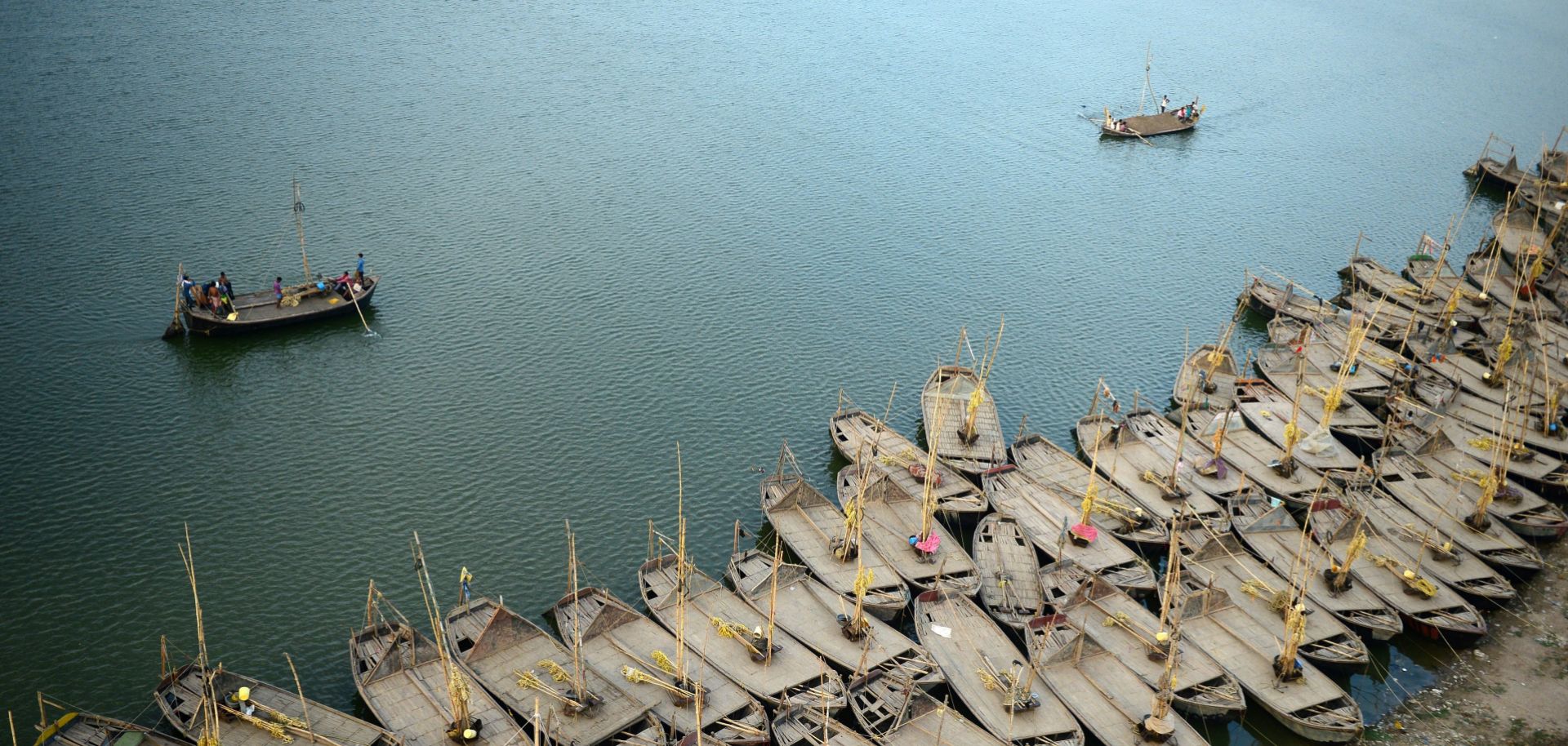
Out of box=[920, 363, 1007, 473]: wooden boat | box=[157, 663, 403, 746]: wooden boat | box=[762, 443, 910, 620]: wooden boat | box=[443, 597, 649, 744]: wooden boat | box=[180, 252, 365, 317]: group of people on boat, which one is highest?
box=[180, 252, 365, 317]: group of people on boat

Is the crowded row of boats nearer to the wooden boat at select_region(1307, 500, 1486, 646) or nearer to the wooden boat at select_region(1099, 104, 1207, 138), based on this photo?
the wooden boat at select_region(1307, 500, 1486, 646)

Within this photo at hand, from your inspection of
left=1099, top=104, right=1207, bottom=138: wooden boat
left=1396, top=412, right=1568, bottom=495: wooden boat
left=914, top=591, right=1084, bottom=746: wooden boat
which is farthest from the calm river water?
left=1396, top=412, right=1568, bottom=495: wooden boat

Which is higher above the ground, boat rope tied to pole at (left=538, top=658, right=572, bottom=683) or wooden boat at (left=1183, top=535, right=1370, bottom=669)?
wooden boat at (left=1183, top=535, right=1370, bottom=669)

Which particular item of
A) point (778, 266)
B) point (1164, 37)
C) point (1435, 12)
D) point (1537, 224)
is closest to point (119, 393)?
point (778, 266)

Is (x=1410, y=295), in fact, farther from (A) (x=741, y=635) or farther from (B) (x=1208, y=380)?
(A) (x=741, y=635)

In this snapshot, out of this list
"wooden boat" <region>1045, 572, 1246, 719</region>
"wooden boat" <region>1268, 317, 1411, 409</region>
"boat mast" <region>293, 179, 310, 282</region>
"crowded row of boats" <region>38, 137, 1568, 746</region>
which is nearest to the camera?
"crowded row of boats" <region>38, 137, 1568, 746</region>

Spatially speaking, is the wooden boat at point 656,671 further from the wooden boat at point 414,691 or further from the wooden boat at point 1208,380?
the wooden boat at point 1208,380

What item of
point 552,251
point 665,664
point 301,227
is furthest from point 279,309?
point 665,664
